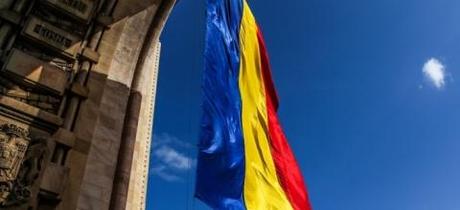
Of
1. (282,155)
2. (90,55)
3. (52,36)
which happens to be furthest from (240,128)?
(52,36)

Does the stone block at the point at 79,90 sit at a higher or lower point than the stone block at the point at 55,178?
higher

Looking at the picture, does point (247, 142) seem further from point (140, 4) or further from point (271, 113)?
point (140, 4)

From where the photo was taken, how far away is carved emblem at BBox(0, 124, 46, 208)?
824cm

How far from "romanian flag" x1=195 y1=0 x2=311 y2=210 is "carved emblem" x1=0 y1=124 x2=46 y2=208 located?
318cm

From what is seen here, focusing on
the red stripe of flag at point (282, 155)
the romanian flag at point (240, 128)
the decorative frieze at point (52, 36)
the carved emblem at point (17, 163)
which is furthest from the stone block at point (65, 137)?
the red stripe of flag at point (282, 155)

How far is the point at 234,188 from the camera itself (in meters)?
8.09

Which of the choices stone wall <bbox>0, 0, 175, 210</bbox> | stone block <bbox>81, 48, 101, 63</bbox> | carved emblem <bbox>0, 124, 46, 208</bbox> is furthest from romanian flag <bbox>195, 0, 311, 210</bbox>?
carved emblem <bbox>0, 124, 46, 208</bbox>

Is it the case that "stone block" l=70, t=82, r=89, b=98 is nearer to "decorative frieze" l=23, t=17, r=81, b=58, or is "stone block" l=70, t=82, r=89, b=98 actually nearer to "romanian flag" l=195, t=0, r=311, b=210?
"decorative frieze" l=23, t=17, r=81, b=58

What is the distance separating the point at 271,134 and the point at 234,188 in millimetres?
3509

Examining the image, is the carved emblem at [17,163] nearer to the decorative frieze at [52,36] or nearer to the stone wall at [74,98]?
the stone wall at [74,98]

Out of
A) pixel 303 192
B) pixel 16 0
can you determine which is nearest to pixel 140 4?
pixel 16 0

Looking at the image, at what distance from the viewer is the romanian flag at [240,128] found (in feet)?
25.0

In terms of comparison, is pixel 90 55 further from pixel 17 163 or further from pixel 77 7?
pixel 17 163

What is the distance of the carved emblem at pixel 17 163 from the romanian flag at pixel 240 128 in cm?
318
